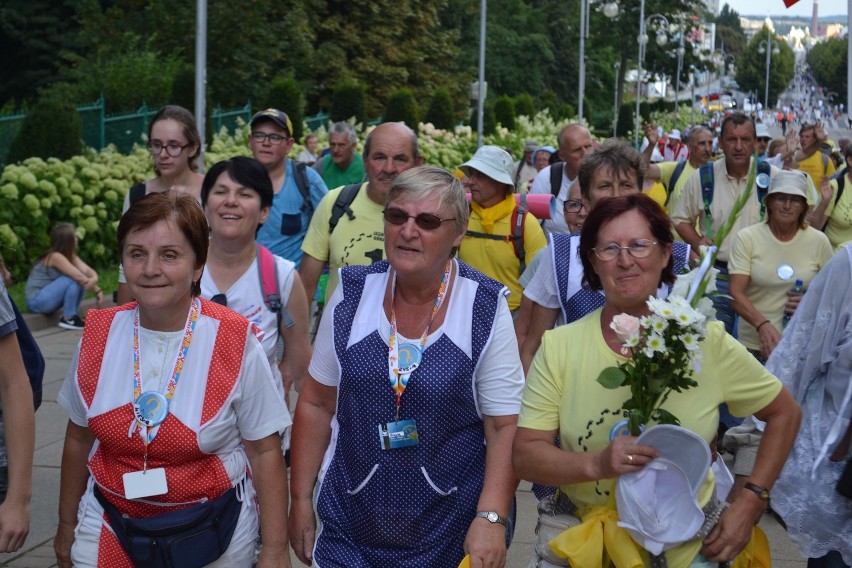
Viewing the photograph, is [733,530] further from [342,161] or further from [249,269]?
[342,161]

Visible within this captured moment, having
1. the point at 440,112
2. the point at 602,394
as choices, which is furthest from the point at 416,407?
the point at 440,112

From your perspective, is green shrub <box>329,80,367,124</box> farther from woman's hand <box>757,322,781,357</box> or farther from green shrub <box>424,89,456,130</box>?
woman's hand <box>757,322,781,357</box>

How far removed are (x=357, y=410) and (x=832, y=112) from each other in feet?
535

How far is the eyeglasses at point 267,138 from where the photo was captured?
25.2 ft

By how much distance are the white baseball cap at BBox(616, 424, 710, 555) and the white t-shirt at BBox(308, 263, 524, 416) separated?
53 centimetres

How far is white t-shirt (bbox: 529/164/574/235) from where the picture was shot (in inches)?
320

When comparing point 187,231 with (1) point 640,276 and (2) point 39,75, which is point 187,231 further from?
(2) point 39,75

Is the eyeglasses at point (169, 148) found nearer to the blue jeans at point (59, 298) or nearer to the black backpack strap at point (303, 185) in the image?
the black backpack strap at point (303, 185)

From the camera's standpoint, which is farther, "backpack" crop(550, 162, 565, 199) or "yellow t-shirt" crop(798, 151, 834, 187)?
"yellow t-shirt" crop(798, 151, 834, 187)

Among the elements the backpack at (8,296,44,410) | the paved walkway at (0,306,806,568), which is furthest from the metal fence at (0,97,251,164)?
the backpack at (8,296,44,410)

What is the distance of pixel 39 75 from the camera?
3619cm

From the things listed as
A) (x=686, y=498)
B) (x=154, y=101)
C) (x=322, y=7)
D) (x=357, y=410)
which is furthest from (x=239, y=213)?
(x=322, y=7)

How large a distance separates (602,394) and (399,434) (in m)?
0.57

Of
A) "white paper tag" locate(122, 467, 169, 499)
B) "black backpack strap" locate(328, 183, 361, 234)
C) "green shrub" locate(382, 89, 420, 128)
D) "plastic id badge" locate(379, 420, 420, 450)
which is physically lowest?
"white paper tag" locate(122, 467, 169, 499)
